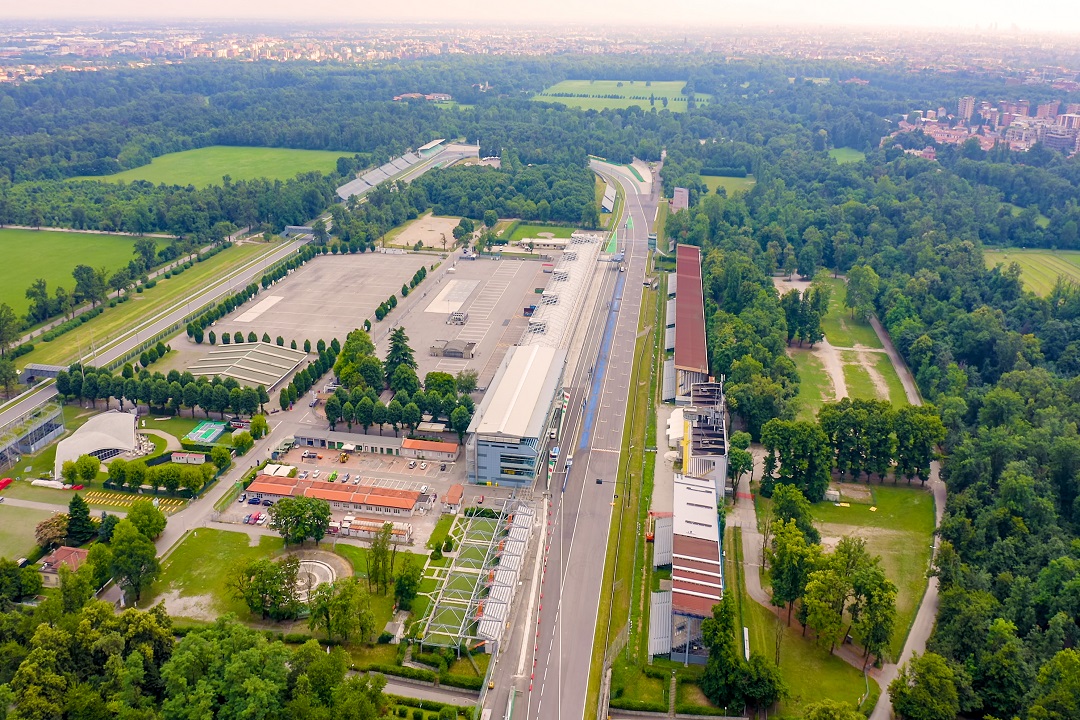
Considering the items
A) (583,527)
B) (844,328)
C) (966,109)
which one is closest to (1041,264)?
(844,328)

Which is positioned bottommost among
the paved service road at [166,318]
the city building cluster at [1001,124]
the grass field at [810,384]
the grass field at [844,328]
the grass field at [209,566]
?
the grass field at [209,566]

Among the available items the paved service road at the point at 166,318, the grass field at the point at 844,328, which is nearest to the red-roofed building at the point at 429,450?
the paved service road at the point at 166,318

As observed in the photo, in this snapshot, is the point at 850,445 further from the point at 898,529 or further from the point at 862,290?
the point at 862,290

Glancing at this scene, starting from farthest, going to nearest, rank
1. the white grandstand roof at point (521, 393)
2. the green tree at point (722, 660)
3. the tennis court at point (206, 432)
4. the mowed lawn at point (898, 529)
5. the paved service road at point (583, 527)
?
the tennis court at point (206, 432), the white grandstand roof at point (521, 393), the mowed lawn at point (898, 529), the paved service road at point (583, 527), the green tree at point (722, 660)

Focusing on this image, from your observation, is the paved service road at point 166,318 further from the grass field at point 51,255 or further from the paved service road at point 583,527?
the paved service road at point 583,527

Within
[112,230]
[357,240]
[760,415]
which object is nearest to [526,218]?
[357,240]

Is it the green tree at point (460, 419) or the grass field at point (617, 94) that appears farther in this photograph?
the grass field at point (617, 94)

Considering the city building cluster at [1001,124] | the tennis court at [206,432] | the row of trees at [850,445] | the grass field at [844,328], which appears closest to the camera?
the row of trees at [850,445]
